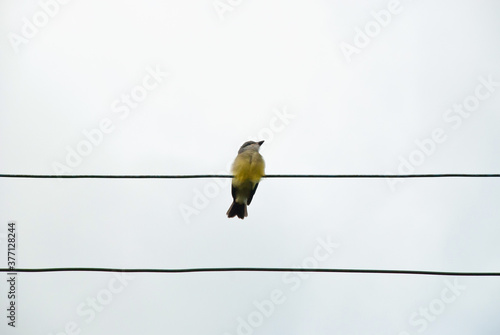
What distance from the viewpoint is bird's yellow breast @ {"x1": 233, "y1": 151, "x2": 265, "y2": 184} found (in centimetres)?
887

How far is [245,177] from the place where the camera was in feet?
29.1

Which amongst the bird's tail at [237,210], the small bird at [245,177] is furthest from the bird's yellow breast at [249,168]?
the bird's tail at [237,210]

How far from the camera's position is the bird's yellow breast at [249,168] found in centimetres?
887

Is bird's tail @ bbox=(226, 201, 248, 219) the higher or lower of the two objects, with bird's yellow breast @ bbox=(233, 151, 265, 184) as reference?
lower

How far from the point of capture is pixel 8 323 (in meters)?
8.28

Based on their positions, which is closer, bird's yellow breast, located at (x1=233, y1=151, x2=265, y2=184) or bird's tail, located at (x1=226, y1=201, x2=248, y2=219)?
bird's yellow breast, located at (x1=233, y1=151, x2=265, y2=184)

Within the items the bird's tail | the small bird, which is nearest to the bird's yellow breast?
the small bird

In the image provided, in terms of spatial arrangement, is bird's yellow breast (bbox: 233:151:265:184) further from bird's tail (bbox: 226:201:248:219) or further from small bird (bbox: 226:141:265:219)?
bird's tail (bbox: 226:201:248:219)

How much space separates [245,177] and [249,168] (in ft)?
0.39

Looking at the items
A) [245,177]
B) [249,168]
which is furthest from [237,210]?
[249,168]

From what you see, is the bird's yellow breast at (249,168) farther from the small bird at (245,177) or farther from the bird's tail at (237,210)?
the bird's tail at (237,210)

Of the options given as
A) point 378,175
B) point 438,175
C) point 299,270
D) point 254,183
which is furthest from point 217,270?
point 254,183

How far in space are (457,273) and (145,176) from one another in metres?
2.71

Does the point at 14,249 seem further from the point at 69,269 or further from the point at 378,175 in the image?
the point at 378,175
